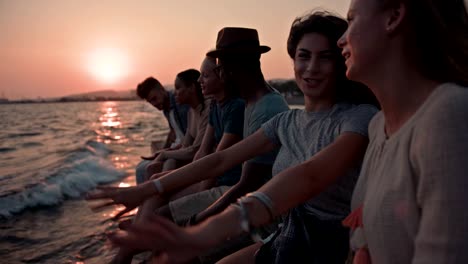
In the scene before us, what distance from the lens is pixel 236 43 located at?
3916mm

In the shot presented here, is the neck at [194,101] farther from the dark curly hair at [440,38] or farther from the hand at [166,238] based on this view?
the hand at [166,238]

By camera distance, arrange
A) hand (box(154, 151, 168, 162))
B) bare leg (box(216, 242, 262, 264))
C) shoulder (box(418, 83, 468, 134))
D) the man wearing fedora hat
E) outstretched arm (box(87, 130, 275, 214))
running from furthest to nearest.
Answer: hand (box(154, 151, 168, 162)) → the man wearing fedora hat → outstretched arm (box(87, 130, 275, 214)) → bare leg (box(216, 242, 262, 264)) → shoulder (box(418, 83, 468, 134))

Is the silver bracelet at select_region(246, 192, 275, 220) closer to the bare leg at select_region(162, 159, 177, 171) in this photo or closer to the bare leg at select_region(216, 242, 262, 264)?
the bare leg at select_region(216, 242, 262, 264)

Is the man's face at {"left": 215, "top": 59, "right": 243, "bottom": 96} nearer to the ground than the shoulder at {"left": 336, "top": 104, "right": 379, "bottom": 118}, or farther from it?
farther from it

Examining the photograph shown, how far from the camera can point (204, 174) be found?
2.73 metres

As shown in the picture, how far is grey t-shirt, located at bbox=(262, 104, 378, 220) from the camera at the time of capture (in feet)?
7.13

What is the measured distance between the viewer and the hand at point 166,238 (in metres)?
1.20

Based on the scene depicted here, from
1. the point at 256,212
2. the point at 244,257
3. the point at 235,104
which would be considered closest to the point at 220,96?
the point at 235,104

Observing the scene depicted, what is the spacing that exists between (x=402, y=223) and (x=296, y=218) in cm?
95

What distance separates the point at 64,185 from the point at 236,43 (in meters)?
8.16

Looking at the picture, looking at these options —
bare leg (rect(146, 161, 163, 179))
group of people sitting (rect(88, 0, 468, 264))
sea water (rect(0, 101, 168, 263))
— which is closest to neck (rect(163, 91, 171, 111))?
bare leg (rect(146, 161, 163, 179))

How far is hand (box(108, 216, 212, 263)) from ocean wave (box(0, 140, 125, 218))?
792 centimetres

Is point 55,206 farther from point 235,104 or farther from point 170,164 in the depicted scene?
point 235,104

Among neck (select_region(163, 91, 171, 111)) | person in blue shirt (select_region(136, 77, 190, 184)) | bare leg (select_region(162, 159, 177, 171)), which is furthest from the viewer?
neck (select_region(163, 91, 171, 111))
